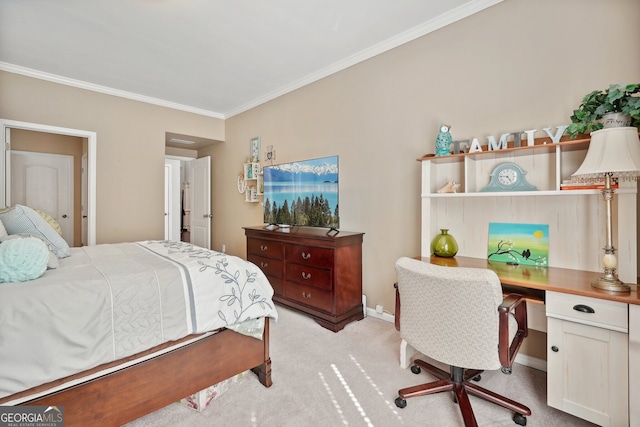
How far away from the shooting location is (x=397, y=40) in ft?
9.36

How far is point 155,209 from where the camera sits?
4.62m

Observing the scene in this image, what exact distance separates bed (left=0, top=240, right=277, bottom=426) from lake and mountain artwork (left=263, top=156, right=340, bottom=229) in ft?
4.50

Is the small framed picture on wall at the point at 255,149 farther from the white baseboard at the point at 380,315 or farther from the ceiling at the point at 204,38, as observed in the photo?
the white baseboard at the point at 380,315

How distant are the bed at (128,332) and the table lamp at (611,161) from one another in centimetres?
187

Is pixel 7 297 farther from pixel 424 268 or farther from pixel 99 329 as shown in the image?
pixel 424 268

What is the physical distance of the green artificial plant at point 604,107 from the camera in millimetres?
1554

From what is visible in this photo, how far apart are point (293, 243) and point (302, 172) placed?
0.81m

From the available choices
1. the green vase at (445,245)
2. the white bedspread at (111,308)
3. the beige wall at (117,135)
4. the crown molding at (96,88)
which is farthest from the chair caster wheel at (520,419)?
the crown molding at (96,88)

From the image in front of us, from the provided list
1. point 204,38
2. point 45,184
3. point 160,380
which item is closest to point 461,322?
point 160,380

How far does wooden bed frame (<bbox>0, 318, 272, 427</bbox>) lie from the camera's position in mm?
1298

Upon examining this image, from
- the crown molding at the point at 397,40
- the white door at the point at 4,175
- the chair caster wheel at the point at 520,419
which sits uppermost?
the crown molding at the point at 397,40

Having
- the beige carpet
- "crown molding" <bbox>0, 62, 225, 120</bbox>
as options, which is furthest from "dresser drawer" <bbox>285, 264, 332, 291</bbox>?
"crown molding" <bbox>0, 62, 225, 120</bbox>

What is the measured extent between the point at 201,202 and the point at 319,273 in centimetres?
348

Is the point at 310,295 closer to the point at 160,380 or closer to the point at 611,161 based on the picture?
the point at 160,380
